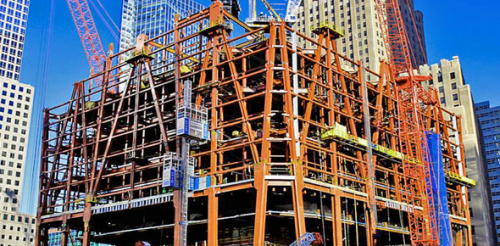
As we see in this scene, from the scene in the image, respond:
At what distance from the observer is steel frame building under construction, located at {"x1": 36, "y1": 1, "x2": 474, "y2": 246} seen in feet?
273

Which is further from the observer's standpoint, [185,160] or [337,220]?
[185,160]

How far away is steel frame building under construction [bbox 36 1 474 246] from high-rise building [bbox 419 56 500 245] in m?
21.4

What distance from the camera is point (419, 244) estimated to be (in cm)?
10069

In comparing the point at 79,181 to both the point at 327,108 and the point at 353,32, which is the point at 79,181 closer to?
the point at 327,108

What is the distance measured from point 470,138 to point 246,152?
269 ft

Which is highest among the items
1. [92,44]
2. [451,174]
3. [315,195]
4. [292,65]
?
[92,44]

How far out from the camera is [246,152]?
86.9m

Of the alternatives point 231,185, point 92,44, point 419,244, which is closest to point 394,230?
point 419,244

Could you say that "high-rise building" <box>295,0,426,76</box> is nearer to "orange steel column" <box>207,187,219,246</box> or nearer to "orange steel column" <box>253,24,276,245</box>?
"orange steel column" <box>253,24,276,245</box>

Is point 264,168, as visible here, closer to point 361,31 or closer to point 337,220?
point 337,220

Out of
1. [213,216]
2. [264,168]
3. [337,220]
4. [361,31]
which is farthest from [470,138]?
[213,216]

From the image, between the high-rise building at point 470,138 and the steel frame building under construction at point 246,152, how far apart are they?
70.3 feet

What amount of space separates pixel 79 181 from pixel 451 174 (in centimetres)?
7533

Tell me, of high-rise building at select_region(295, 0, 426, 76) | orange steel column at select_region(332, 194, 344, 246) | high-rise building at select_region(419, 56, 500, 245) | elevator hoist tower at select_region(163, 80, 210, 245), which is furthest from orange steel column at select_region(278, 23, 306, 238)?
high-rise building at select_region(295, 0, 426, 76)
